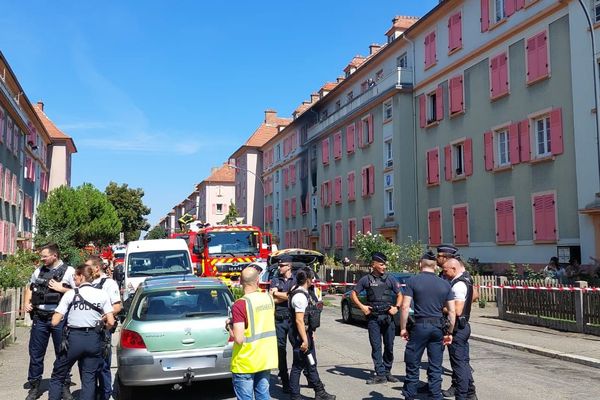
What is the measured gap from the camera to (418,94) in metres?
30.4

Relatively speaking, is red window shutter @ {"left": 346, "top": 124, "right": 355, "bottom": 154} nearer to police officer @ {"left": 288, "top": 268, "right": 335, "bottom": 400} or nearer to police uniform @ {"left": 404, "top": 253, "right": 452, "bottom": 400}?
police officer @ {"left": 288, "top": 268, "right": 335, "bottom": 400}

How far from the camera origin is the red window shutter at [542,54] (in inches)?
828

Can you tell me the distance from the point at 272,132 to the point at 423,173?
42.5 m

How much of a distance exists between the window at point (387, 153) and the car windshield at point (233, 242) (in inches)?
417

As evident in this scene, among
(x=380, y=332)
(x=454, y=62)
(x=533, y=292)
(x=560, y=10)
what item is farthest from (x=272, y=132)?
(x=380, y=332)

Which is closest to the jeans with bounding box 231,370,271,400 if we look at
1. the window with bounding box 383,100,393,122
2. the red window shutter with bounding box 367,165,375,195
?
the window with bounding box 383,100,393,122

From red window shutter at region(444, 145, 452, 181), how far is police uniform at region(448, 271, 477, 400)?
20.5 meters

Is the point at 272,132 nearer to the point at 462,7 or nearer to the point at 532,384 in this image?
the point at 462,7

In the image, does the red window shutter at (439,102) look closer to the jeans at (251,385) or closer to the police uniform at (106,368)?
the police uniform at (106,368)

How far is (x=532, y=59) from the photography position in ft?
71.5

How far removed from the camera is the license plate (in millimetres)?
7316

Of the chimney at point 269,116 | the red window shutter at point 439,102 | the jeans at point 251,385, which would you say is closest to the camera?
the jeans at point 251,385

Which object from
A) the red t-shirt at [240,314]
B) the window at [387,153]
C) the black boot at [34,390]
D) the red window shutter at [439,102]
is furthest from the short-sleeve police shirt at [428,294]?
the window at [387,153]

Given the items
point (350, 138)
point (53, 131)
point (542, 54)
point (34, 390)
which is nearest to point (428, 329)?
point (34, 390)
